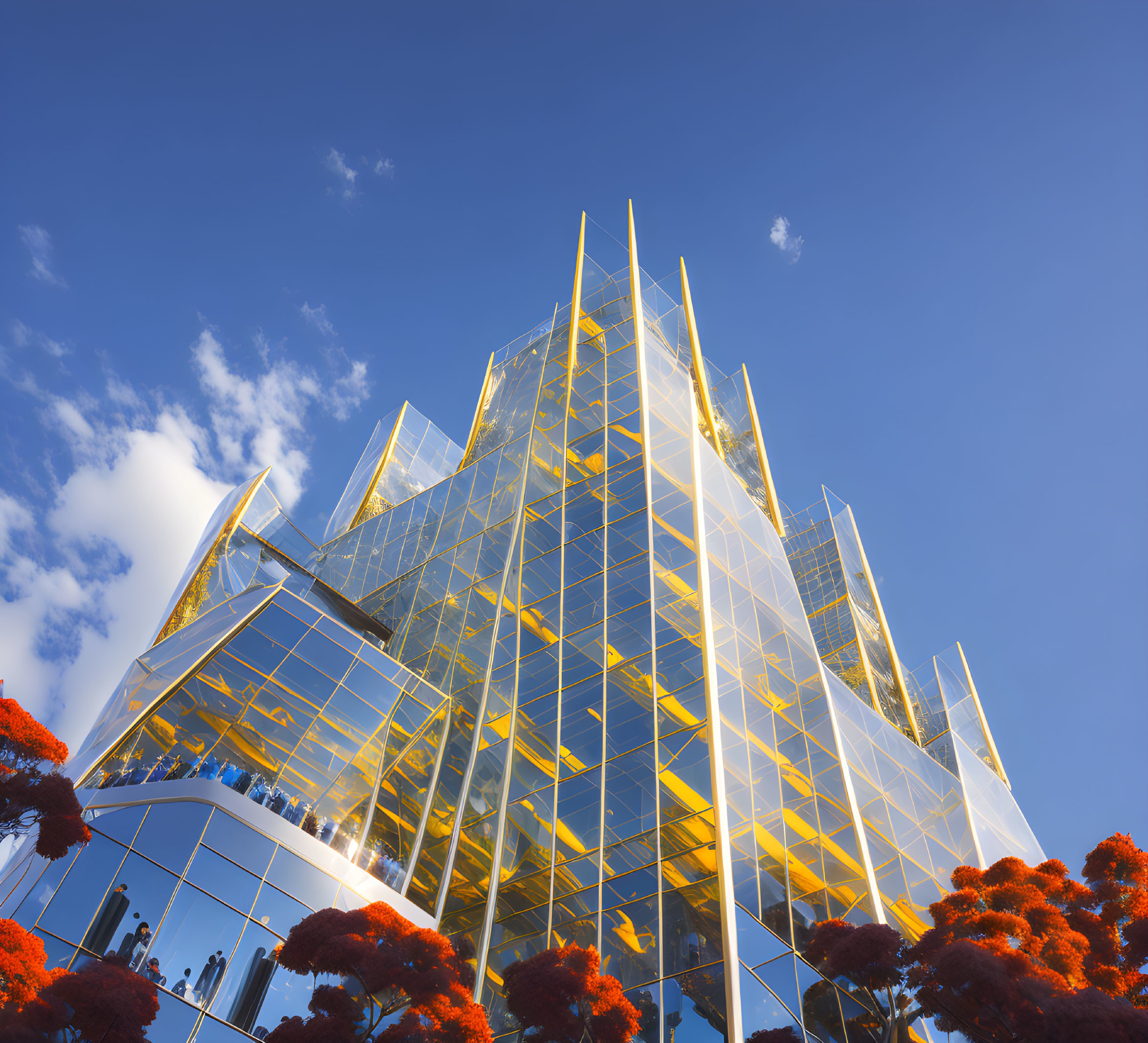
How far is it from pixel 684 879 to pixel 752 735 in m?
5.13

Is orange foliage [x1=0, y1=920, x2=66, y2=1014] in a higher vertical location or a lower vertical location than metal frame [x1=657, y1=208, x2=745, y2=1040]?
lower

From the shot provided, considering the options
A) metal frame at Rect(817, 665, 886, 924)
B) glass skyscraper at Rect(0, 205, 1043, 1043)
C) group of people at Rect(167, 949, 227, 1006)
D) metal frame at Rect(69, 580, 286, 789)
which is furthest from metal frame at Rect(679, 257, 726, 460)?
group of people at Rect(167, 949, 227, 1006)

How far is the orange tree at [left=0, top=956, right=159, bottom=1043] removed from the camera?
1180 cm

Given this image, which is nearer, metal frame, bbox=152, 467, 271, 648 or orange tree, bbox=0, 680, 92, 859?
orange tree, bbox=0, 680, 92, 859

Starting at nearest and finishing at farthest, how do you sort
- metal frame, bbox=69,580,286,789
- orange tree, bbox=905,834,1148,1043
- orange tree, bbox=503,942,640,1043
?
orange tree, bbox=905,834,1148,1043 → orange tree, bbox=503,942,640,1043 → metal frame, bbox=69,580,286,789

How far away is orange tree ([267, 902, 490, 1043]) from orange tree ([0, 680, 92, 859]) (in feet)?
14.6

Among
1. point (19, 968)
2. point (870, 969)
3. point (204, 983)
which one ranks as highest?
point (870, 969)

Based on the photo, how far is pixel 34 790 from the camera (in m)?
15.4

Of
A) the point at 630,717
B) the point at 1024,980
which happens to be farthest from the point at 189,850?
the point at 1024,980

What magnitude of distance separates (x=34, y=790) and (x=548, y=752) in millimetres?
11503

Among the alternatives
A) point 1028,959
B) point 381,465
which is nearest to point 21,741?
point 1028,959

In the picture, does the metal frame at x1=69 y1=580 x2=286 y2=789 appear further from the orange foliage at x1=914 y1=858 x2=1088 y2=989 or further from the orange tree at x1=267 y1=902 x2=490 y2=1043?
the orange foliage at x1=914 y1=858 x2=1088 y2=989

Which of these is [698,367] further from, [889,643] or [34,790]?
[34,790]

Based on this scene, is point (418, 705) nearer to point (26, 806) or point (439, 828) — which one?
point (439, 828)
